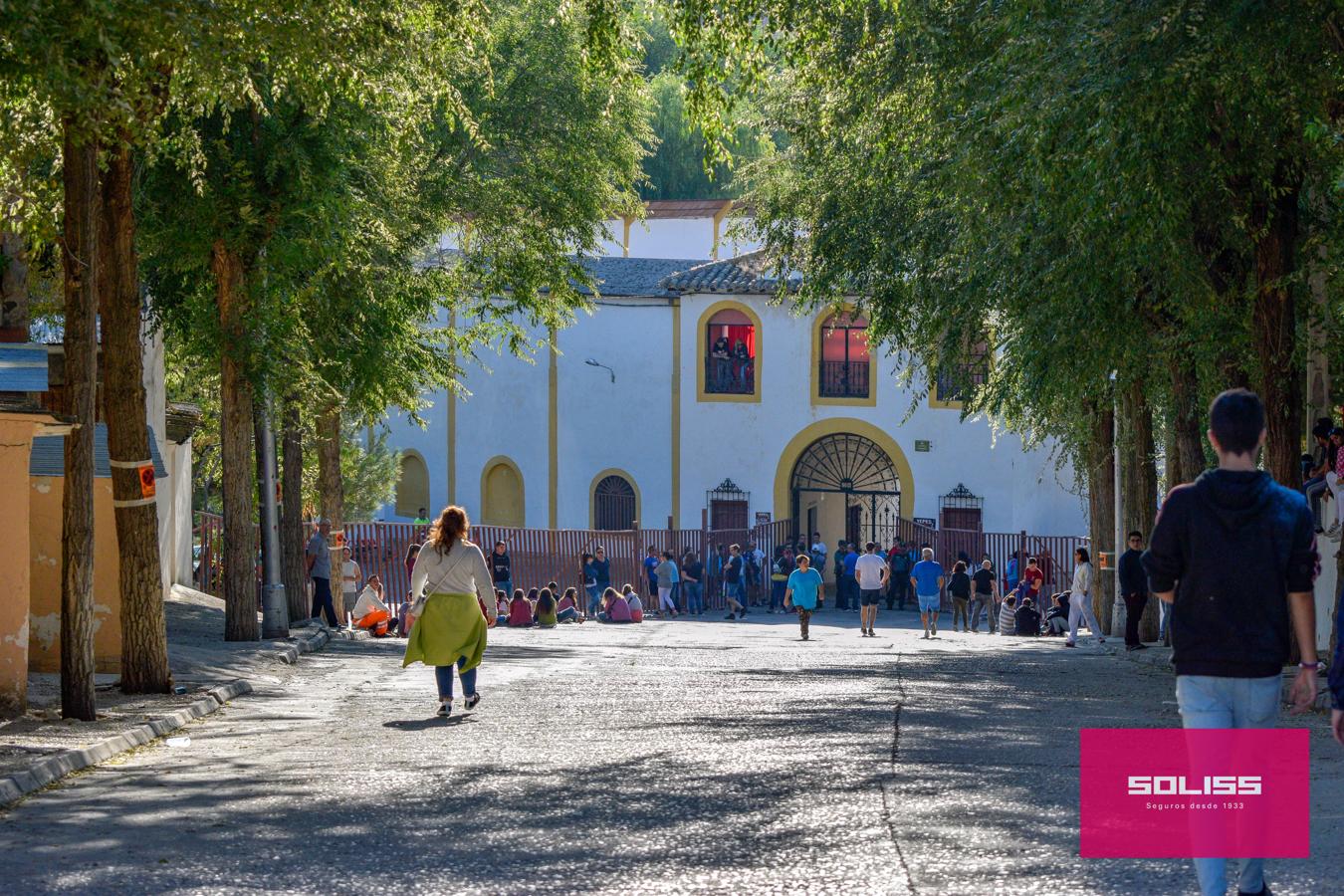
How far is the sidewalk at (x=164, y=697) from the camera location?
11.4m

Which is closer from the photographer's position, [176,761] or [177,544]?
[176,761]

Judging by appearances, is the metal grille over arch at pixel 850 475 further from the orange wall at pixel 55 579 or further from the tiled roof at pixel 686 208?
the orange wall at pixel 55 579

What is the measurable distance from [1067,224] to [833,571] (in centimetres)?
3287

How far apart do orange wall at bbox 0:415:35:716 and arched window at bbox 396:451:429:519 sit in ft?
120

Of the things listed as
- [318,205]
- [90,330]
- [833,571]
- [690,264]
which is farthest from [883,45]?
[690,264]

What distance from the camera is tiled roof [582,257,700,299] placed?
157 feet

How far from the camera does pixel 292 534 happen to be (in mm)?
25578

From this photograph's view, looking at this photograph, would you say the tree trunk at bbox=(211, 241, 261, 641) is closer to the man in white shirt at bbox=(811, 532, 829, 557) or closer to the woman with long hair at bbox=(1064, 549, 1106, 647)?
the woman with long hair at bbox=(1064, 549, 1106, 647)

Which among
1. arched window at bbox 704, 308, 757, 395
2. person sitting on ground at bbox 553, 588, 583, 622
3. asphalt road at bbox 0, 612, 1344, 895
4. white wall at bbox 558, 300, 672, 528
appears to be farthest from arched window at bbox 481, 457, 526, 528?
asphalt road at bbox 0, 612, 1344, 895

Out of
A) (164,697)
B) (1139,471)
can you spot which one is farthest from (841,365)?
(164,697)

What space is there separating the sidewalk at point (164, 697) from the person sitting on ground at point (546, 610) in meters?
8.02

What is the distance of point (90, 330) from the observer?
12789 mm

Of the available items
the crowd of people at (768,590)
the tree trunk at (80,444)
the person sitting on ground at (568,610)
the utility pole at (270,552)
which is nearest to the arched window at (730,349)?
the crowd of people at (768,590)

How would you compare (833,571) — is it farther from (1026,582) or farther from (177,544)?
(177,544)
